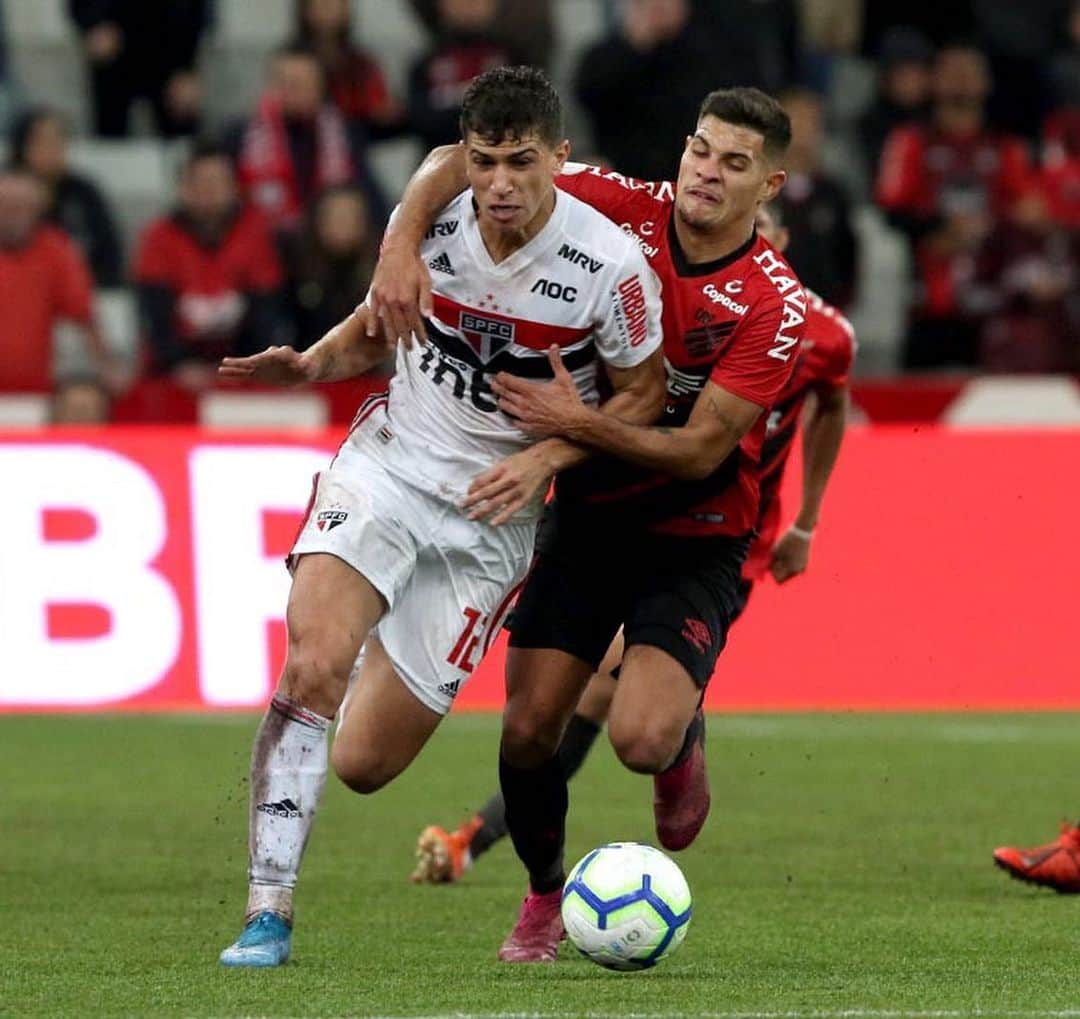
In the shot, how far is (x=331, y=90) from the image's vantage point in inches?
617

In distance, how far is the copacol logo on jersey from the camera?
6.52m

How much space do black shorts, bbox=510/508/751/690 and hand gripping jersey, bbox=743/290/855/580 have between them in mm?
1016

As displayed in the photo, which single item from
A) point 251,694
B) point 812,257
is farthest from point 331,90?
point 251,694

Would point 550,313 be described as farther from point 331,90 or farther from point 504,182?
point 331,90

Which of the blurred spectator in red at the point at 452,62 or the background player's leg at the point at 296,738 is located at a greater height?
the background player's leg at the point at 296,738

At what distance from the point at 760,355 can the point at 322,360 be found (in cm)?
112

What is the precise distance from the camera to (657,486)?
22.7ft

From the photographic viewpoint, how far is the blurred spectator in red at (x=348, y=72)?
1542 cm

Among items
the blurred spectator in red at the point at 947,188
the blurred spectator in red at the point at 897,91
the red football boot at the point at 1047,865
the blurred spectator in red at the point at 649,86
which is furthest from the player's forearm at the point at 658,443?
the blurred spectator in red at the point at 897,91

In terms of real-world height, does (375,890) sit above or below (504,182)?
below

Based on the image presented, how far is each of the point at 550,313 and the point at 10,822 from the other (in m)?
3.65

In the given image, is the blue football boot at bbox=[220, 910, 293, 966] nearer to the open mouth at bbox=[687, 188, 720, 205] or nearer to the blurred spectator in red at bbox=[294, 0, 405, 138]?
the open mouth at bbox=[687, 188, 720, 205]

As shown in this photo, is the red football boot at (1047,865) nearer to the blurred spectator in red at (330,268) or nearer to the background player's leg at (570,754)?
the background player's leg at (570,754)

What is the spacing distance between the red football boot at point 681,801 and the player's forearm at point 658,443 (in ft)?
2.97
